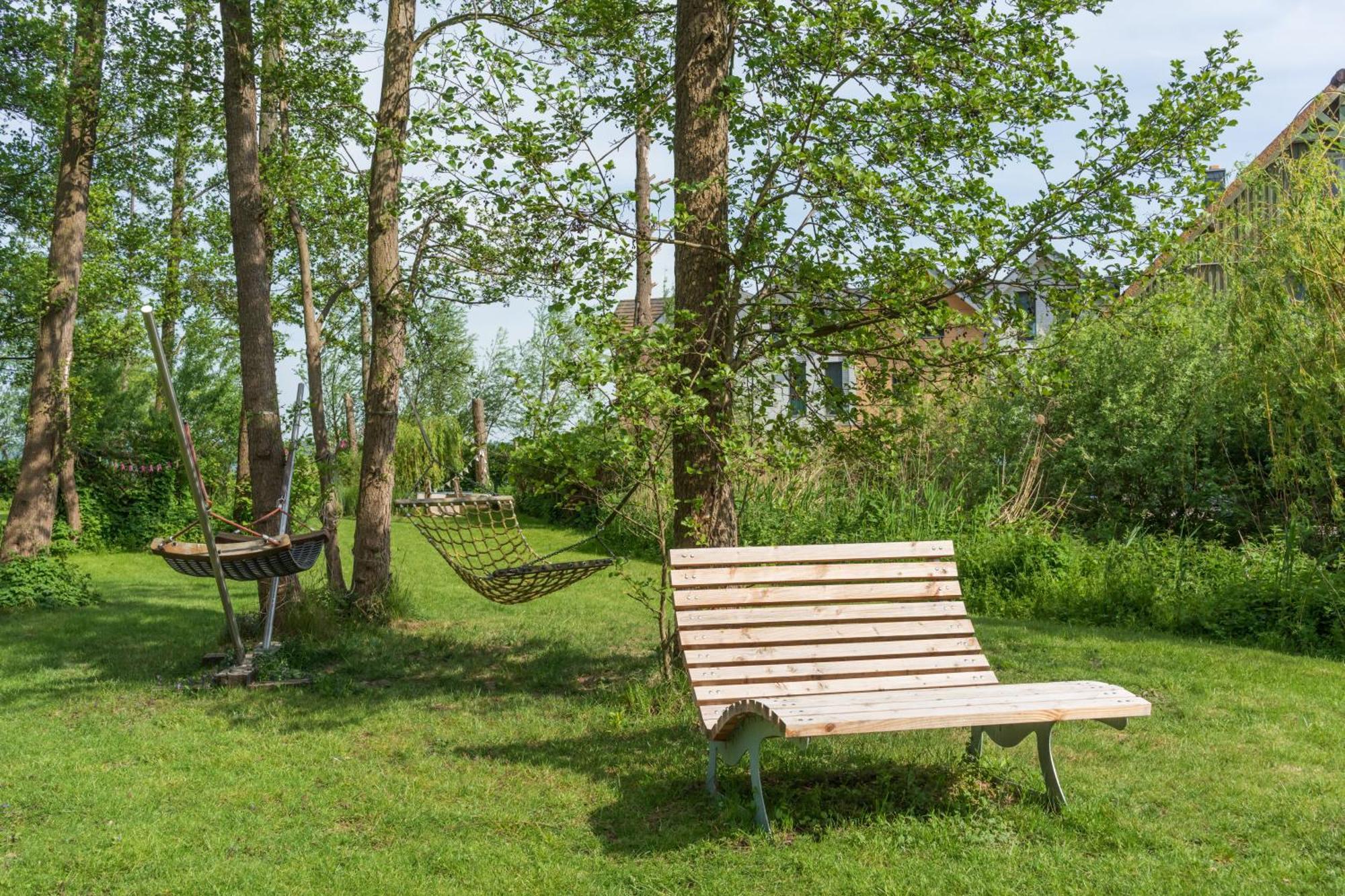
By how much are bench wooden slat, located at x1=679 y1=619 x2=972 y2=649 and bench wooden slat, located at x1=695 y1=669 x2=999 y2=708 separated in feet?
0.55

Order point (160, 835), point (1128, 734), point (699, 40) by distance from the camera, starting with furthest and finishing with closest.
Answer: point (699, 40)
point (1128, 734)
point (160, 835)

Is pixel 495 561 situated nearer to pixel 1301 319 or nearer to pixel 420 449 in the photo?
pixel 1301 319

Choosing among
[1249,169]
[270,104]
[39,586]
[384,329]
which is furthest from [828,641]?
[39,586]

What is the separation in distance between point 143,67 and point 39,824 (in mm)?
6208

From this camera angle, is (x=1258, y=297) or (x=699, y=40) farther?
(x=1258, y=297)

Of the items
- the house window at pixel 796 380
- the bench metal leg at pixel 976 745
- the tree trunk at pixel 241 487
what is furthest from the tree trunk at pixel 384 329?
the tree trunk at pixel 241 487

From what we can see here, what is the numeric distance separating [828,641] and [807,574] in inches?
11.0

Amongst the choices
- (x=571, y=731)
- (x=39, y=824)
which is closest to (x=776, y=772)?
(x=571, y=731)

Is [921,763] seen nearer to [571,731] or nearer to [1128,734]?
[1128,734]

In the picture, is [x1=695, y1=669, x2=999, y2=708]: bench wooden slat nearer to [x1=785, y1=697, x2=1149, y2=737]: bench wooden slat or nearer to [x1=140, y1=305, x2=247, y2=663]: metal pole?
[x1=785, y1=697, x2=1149, y2=737]: bench wooden slat

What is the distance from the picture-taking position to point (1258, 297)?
7.87m

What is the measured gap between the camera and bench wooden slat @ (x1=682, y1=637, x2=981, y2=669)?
14.7ft

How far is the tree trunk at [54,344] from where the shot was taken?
11.4 meters

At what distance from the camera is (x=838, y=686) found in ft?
14.8
